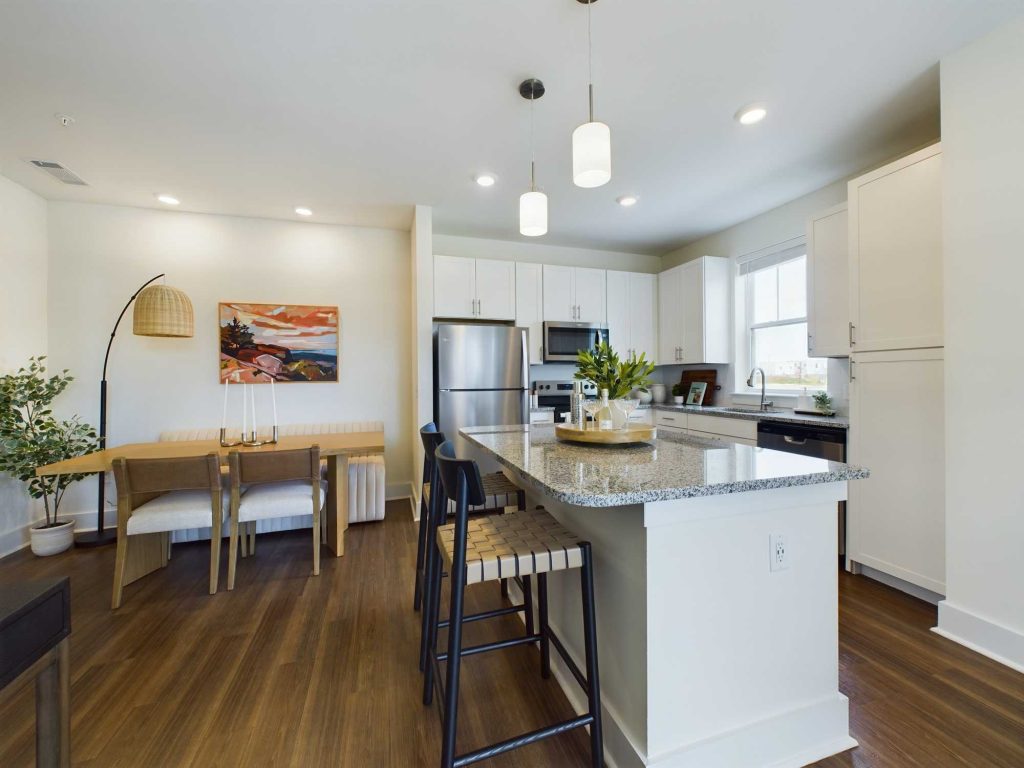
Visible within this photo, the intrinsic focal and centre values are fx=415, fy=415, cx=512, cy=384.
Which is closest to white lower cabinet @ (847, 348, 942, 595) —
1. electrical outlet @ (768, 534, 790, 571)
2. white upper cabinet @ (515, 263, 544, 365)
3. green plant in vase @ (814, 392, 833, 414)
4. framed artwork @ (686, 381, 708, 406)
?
green plant in vase @ (814, 392, 833, 414)

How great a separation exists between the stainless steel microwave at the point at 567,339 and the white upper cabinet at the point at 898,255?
2.11 m

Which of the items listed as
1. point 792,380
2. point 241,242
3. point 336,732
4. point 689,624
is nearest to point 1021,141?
point 792,380

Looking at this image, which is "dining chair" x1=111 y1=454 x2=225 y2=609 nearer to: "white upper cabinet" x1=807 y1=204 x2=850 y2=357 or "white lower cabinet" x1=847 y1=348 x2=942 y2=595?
"white lower cabinet" x1=847 y1=348 x2=942 y2=595

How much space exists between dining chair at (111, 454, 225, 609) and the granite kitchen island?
200 cm

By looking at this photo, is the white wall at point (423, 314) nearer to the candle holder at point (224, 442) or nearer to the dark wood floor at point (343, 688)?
the candle holder at point (224, 442)

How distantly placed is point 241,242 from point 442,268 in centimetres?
178

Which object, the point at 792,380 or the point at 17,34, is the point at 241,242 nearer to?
the point at 17,34

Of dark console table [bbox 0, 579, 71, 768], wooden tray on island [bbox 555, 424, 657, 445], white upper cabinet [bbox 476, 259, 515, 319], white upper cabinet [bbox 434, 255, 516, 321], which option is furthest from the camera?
white upper cabinet [bbox 476, 259, 515, 319]

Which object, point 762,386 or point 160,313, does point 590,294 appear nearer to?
point 762,386

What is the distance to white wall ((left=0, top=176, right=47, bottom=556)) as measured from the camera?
9.46 feet

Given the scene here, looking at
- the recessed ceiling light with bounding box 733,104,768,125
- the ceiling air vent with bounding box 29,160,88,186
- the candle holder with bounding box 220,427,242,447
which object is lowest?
the candle holder with bounding box 220,427,242,447

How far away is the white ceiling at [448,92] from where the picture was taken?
166cm

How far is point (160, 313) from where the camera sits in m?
3.06

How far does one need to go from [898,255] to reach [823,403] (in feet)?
3.79
